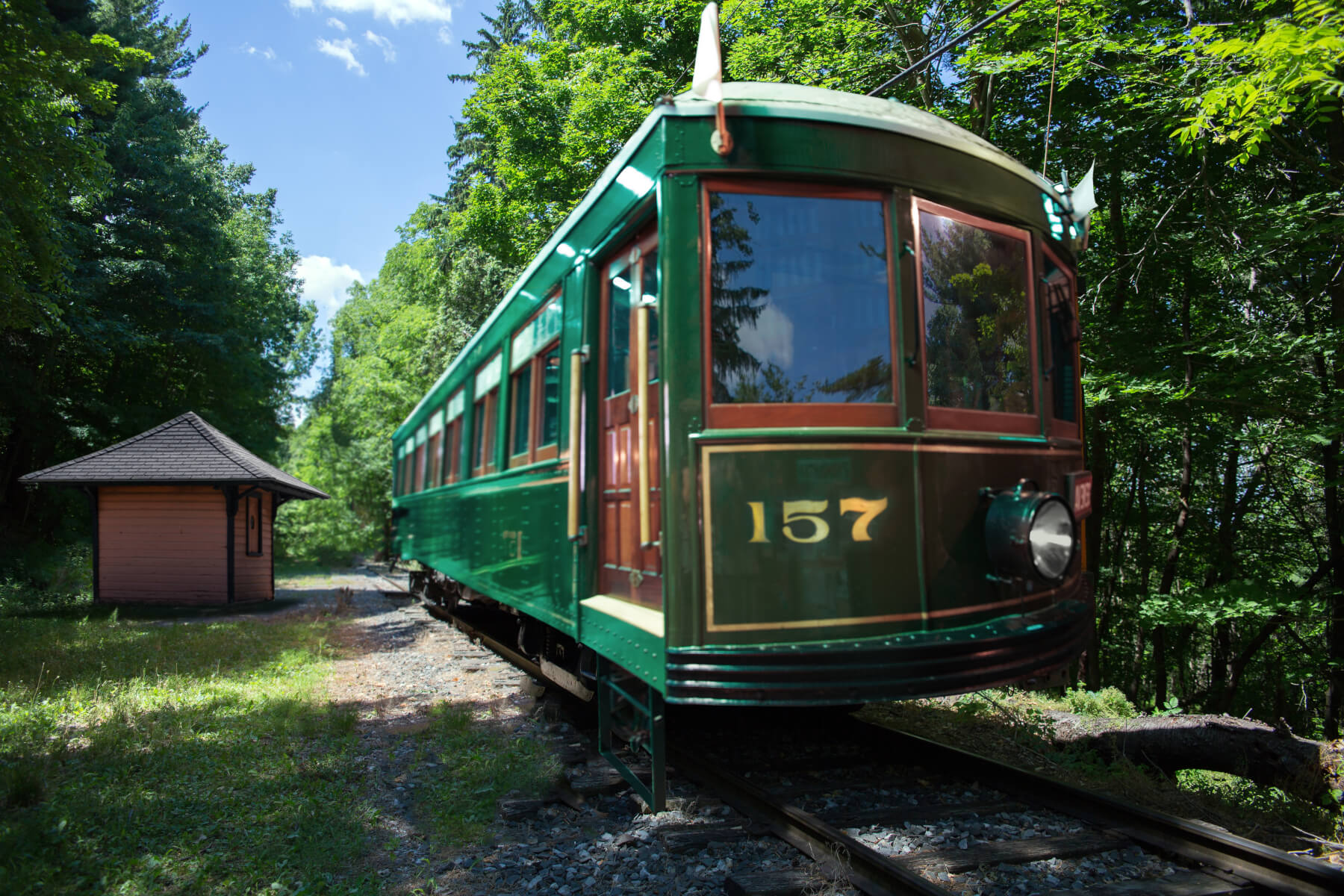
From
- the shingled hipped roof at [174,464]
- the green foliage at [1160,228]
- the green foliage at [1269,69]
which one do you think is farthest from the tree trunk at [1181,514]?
the shingled hipped roof at [174,464]

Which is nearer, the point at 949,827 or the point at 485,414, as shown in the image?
the point at 949,827

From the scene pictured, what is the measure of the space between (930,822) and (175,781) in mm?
3988

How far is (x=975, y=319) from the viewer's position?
358 cm

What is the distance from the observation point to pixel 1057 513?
10.9ft

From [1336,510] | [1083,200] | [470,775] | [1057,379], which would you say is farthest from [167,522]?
[1336,510]

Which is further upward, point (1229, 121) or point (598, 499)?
point (1229, 121)

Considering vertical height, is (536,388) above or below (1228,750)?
above

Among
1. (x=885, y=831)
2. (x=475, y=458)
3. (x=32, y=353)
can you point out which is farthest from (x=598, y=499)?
(x=32, y=353)

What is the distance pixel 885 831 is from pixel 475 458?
4610 millimetres

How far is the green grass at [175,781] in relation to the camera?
347 centimetres

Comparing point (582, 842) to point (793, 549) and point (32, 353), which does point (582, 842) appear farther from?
point (32, 353)

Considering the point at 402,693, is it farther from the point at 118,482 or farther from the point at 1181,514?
the point at 1181,514

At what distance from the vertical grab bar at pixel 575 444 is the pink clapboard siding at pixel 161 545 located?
13617 millimetres

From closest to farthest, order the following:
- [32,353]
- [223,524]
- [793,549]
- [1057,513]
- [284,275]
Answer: [793,549], [1057,513], [223,524], [32,353], [284,275]
